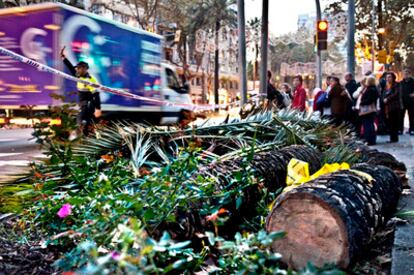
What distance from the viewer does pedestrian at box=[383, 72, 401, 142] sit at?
12.0 metres

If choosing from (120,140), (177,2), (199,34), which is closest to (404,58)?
(199,34)

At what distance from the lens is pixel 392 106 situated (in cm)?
1229

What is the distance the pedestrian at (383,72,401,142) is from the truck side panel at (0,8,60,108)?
8164 millimetres

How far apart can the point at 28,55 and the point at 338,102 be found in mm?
7609

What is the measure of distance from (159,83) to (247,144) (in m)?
12.9

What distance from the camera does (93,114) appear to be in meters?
9.24

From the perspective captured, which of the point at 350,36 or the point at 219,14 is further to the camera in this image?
the point at 219,14

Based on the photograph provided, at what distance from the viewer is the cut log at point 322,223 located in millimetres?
2792

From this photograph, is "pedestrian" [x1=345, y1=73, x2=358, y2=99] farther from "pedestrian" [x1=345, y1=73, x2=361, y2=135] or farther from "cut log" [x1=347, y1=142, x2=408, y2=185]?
"cut log" [x1=347, y1=142, x2=408, y2=185]

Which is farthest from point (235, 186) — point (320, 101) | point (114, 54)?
point (114, 54)

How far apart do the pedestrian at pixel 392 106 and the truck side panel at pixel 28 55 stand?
26.8 feet

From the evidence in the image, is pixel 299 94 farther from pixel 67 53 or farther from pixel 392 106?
pixel 67 53

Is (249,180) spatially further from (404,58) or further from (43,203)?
(404,58)

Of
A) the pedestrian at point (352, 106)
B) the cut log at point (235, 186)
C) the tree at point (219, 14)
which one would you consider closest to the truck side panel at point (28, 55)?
the pedestrian at point (352, 106)
